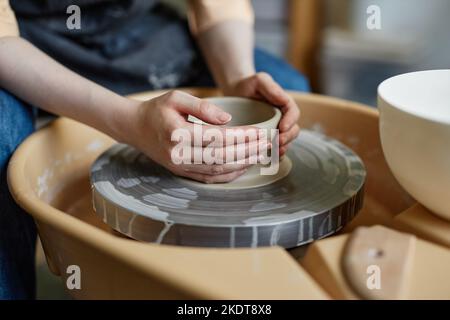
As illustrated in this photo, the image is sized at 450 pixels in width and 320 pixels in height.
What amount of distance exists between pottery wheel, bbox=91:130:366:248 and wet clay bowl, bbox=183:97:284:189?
0.04ft

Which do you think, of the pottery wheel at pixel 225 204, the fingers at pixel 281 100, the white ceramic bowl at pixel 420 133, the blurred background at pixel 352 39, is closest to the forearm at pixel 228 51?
the fingers at pixel 281 100

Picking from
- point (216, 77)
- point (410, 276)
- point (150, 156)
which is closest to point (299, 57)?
point (216, 77)

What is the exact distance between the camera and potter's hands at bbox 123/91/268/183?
2.80 feet

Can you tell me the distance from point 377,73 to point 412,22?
0.28m

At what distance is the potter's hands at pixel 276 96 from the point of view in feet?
3.19

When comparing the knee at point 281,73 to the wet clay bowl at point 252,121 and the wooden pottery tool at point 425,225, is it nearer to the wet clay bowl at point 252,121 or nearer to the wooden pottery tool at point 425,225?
the wet clay bowl at point 252,121

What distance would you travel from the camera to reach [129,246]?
669 mm

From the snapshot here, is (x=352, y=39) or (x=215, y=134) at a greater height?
(x=215, y=134)

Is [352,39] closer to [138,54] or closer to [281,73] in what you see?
[281,73]

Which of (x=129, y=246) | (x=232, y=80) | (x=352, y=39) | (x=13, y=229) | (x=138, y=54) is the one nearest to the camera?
(x=129, y=246)

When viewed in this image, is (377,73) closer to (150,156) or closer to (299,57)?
(299,57)

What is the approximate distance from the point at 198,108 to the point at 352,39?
2.06 meters

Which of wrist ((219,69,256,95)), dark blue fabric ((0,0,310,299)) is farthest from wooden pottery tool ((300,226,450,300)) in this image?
dark blue fabric ((0,0,310,299))

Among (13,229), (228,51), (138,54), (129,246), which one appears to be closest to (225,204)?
(129,246)
